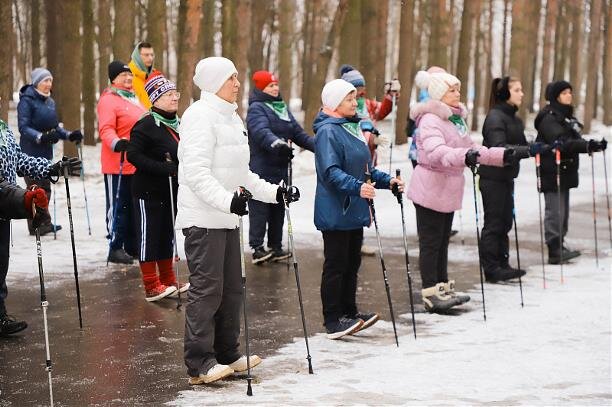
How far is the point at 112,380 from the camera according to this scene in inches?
245

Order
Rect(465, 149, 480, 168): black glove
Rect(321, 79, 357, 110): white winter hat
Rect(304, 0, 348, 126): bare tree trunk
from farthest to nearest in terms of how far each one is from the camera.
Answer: Rect(304, 0, 348, 126): bare tree trunk
Rect(465, 149, 480, 168): black glove
Rect(321, 79, 357, 110): white winter hat

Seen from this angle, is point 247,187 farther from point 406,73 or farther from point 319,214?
point 406,73

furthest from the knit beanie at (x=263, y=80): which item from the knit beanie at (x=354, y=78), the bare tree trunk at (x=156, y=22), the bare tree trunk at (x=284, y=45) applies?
the bare tree trunk at (x=284, y=45)

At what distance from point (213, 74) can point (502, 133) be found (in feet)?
14.2

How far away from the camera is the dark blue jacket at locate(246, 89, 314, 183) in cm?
1032

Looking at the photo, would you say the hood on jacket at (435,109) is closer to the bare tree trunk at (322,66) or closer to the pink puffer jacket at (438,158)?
the pink puffer jacket at (438,158)

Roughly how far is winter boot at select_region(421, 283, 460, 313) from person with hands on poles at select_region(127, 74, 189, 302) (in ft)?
7.41

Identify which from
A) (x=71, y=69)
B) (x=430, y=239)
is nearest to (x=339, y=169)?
(x=430, y=239)

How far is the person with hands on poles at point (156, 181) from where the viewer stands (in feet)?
27.0

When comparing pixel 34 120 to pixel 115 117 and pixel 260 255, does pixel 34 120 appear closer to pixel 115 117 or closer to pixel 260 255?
pixel 115 117

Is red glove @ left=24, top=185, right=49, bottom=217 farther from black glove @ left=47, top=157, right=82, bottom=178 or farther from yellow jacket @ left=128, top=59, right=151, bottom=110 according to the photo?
yellow jacket @ left=128, top=59, right=151, bottom=110

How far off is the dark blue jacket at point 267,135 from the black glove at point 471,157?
105 inches

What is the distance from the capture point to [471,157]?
7.96m

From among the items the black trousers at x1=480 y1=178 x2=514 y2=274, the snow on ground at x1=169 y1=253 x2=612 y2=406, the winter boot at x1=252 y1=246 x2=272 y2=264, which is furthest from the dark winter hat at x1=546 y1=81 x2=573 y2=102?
the winter boot at x1=252 y1=246 x2=272 y2=264
